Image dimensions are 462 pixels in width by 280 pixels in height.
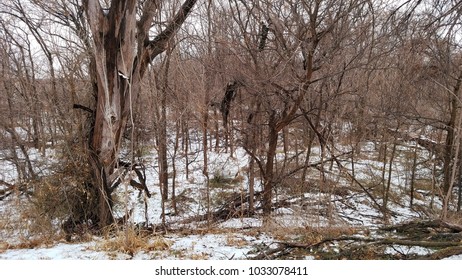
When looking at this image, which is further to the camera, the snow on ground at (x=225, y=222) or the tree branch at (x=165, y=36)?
the tree branch at (x=165, y=36)

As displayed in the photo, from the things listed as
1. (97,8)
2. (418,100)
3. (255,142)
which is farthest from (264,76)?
(418,100)

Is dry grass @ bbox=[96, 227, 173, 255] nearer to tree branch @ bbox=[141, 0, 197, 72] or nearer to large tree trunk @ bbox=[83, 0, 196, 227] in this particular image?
large tree trunk @ bbox=[83, 0, 196, 227]

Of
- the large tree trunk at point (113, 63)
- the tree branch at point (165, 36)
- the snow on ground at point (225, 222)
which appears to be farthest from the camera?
the tree branch at point (165, 36)

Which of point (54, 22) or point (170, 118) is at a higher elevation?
point (54, 22)

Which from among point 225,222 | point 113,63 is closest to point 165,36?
point 113,63

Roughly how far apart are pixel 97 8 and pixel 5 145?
709 cm

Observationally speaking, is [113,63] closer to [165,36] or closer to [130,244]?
[165,36]

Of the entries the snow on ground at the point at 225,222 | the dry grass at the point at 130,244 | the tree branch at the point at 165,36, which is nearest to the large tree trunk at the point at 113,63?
the tree branch at the point at 165,36

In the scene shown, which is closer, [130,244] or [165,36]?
[130,244]

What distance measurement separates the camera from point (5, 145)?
9.00 metres

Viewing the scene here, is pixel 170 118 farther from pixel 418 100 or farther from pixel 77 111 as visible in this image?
pixel 418 100

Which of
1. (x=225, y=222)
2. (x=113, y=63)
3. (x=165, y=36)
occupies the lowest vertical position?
(x=225, y=222)

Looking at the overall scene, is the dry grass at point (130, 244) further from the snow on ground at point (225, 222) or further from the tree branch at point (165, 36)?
the tree branch at point (165, 36)
